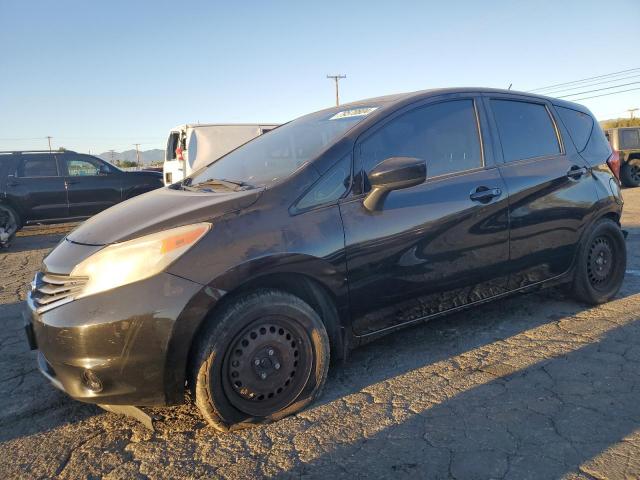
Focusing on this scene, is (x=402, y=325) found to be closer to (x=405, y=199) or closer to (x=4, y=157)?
(x=405, y=199)

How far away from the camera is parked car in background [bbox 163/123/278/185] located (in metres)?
9.80

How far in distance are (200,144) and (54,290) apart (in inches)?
311

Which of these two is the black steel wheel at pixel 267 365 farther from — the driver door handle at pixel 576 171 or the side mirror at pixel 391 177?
the driver door handle at pixel 576 171

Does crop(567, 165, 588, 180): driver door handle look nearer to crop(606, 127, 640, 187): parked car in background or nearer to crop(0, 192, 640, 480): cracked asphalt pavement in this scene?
crop(0, 192, 640, 480): cracked asphalt pavement

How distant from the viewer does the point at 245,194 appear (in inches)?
103

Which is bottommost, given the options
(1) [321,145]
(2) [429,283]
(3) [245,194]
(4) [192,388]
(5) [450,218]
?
(4) [192,388]

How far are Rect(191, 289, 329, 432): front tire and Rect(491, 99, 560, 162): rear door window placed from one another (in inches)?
77.5

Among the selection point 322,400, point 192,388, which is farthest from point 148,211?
point 322,400

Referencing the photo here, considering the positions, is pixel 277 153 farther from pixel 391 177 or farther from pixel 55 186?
pixel 55 186

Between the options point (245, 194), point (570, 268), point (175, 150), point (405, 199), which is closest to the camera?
point (245, 194)

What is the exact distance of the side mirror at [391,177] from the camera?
2703 mm

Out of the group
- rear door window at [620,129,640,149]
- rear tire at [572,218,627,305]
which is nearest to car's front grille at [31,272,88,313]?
rear tire at [572,218,627,305]

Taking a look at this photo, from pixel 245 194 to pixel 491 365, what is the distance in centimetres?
182

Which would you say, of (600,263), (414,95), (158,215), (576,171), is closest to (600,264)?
(600,263)
